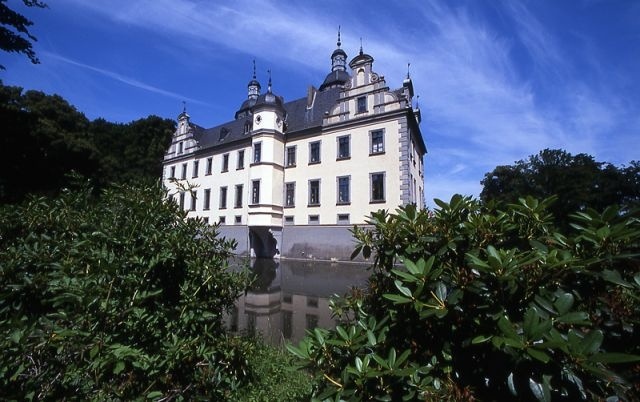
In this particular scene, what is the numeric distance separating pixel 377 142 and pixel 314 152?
17.2 feet

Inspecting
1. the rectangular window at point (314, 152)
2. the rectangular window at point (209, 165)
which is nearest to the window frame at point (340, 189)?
the rectangular window at point (314, 152)

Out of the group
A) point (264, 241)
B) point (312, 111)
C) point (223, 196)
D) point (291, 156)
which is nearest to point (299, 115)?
point (312, 111)

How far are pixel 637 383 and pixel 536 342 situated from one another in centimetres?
52

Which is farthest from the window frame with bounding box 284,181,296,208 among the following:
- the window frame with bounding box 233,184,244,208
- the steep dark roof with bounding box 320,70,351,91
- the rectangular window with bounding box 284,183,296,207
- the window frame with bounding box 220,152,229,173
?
the steep dark roof with bounding box 320,70,351,91

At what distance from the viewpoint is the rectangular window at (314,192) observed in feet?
77.9

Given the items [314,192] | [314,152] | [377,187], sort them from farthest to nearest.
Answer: [314,152] < [314,192] < [377,187]

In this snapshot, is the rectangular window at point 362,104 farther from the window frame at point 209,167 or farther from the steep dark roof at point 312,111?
the window frame at point 209,167

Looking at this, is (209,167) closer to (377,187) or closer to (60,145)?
(60,145)

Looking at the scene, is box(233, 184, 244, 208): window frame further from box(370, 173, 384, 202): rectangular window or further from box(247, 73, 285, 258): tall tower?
box(370, 173, 384, 202): rectangular window

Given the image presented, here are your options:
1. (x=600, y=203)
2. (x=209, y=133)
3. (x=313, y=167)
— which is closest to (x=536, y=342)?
(x=313, y=167)

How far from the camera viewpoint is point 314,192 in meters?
24.0

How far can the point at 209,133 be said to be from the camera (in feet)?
115

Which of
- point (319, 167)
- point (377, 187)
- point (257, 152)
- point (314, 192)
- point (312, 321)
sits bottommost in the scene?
point (312, 321)

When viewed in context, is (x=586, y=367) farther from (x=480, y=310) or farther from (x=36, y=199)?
(x=36, y=199)
